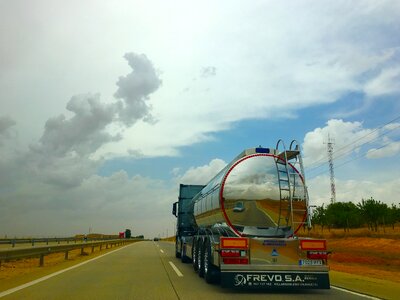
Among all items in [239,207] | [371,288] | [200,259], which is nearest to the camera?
[371,288]

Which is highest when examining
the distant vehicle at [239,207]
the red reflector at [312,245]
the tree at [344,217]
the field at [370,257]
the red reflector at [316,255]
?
the tree at [344,217]

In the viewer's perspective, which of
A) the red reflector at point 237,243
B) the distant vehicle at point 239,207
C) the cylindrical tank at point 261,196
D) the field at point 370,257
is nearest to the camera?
the red reflector at point 237,243

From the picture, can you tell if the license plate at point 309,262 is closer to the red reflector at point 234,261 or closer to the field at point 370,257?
the red reflector at point 234,261

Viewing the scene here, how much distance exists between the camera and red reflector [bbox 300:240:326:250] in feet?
34.7

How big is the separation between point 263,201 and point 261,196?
0.14 meters

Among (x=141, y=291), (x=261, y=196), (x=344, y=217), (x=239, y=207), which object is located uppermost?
(x=344, y=217)

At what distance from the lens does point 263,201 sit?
11.3 metres

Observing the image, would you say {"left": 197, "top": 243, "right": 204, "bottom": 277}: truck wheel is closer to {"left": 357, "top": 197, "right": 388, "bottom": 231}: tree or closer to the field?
the field

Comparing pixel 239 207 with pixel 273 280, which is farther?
pixel 239 207

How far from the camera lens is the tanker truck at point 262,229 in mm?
10234

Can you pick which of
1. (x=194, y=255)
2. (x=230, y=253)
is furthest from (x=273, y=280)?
(x=194, y=255)

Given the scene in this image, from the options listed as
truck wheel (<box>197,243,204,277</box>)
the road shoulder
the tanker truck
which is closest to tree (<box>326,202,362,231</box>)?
the road shoulder

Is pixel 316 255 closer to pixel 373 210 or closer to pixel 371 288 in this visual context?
pixel 371 288

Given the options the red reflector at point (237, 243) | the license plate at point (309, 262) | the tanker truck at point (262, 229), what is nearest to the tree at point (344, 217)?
the tanker truck at point (262, 229)
